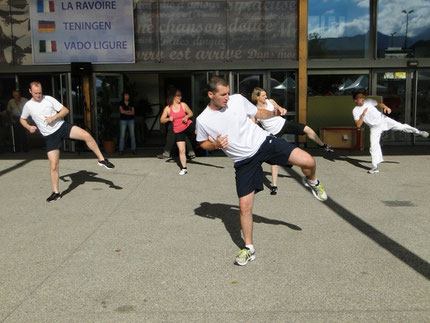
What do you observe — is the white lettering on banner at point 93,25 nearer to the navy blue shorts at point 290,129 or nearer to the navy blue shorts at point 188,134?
the navy blue shorts at point 188,134

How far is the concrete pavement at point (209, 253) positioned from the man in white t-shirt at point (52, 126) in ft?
1.97

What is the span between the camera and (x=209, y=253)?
4.99 meters

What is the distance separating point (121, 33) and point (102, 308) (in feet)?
36.8

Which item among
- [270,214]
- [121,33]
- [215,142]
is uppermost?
[121,33]

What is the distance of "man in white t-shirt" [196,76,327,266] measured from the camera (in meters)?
4.68

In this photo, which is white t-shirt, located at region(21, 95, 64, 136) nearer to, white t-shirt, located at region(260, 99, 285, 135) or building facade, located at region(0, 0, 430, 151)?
white t-shirt, located at region(260, 99, 285, 135)

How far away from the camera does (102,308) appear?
12.1 ft

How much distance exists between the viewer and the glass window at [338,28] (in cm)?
1418

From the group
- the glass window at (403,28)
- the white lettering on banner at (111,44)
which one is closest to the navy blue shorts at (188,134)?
the white lettering on banner at (111,44)

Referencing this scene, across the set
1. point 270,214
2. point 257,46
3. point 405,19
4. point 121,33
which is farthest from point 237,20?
point 270,214

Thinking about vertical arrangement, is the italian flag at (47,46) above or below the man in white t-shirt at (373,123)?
above

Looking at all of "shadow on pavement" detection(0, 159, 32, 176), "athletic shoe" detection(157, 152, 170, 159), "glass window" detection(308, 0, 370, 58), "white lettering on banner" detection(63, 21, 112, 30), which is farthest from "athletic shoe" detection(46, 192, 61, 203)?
"glass window" detection(308, 0, 370, 58)

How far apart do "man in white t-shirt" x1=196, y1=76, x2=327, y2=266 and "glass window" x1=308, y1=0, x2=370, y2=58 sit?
32.7 ft

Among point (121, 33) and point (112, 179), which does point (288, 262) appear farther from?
point (121, 33)
